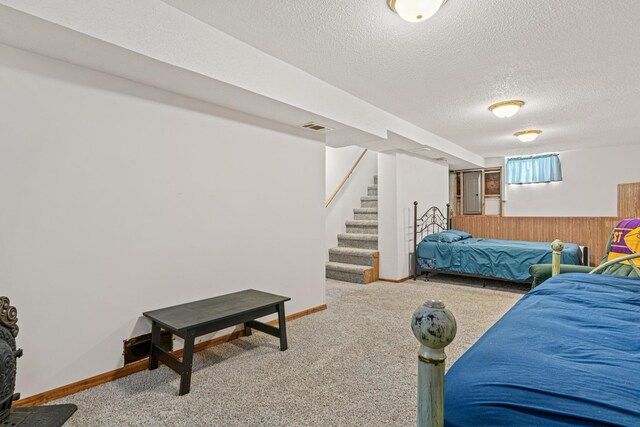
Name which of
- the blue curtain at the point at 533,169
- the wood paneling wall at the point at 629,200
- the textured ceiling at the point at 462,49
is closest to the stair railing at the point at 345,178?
the textured ceiling at the point at 462,49

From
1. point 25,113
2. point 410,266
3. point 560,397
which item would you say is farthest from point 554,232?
point 25,113

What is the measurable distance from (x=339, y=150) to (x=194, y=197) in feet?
13.0

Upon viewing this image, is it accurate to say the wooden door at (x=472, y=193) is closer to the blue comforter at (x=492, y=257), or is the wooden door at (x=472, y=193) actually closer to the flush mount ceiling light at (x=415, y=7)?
the blue comforter at (x=492, y=257)

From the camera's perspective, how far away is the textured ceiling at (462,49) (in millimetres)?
1913

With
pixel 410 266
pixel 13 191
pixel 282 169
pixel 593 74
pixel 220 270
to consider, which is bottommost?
pixel 410 266

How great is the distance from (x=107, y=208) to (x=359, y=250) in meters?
3.94

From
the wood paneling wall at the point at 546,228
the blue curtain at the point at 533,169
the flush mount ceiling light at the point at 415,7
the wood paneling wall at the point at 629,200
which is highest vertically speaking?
the flush mount ceiling light at the point at 415,7

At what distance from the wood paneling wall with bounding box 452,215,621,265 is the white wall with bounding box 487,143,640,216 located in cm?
41

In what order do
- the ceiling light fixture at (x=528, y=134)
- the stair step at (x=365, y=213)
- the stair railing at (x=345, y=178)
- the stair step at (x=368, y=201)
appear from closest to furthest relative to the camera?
the ceiling light fixture at (x=528, y=134) → the stair railing at (x=345, y=178) → the stair step at (x=365, y=213) → the stair step at (x=368, y=201)

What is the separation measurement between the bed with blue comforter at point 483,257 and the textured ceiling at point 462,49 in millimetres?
1759

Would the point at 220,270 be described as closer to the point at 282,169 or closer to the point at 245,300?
the point at 245,300

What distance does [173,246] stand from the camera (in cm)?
247

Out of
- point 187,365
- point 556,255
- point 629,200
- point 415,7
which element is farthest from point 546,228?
point 187,365

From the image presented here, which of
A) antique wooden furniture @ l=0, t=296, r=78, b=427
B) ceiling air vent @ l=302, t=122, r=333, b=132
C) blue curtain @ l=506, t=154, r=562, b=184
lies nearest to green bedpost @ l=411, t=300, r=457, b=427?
antique wooden furniture @ l=0, t=296, r=78, b=427
